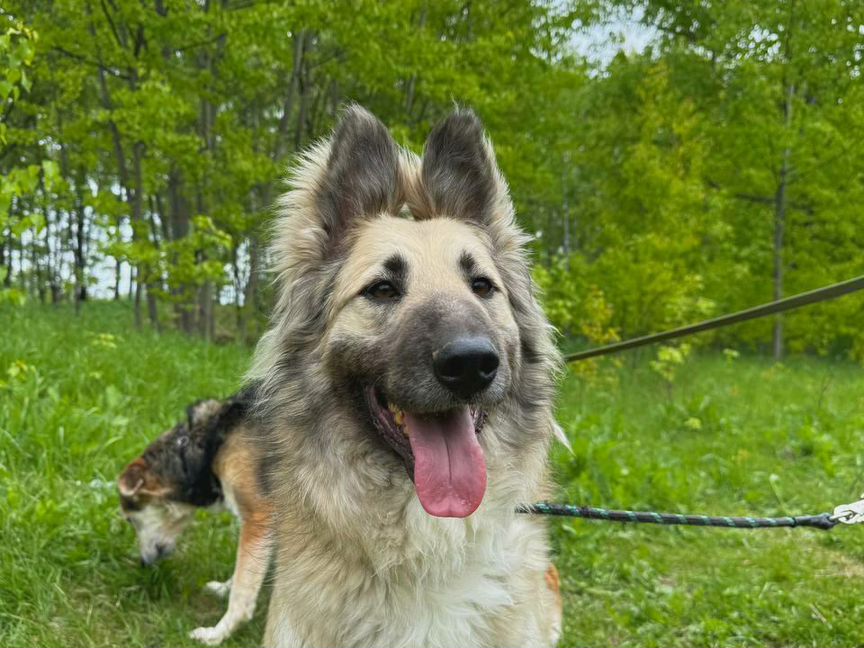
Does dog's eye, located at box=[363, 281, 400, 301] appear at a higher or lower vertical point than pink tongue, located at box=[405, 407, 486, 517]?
higher

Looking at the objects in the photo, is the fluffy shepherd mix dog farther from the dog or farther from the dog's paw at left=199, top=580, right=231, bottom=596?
the dog's paw at left=199, top=580, right=231, bottom=596

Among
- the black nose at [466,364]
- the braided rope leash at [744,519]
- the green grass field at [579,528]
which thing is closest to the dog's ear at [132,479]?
the green grass field at [579,528]

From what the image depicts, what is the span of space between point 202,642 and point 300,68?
11299 millimetres

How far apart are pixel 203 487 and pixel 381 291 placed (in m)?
2.75

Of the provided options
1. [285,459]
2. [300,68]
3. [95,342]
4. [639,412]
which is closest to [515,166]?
[300,68]

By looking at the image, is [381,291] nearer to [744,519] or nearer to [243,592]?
[744,519]

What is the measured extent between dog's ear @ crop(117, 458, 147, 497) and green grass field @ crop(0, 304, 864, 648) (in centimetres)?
22

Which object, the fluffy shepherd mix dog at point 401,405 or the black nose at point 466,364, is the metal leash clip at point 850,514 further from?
the black nose at point 466,364

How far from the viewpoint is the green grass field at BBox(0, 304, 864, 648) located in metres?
3.76

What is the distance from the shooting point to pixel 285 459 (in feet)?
8.63

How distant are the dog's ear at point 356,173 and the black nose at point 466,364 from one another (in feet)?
3.10

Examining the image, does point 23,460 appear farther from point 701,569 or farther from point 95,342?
point 701,569

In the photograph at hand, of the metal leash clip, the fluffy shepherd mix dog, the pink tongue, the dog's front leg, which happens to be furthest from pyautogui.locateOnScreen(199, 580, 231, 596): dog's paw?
the metal leash clip

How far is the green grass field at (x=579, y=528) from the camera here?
3760 millimetres
